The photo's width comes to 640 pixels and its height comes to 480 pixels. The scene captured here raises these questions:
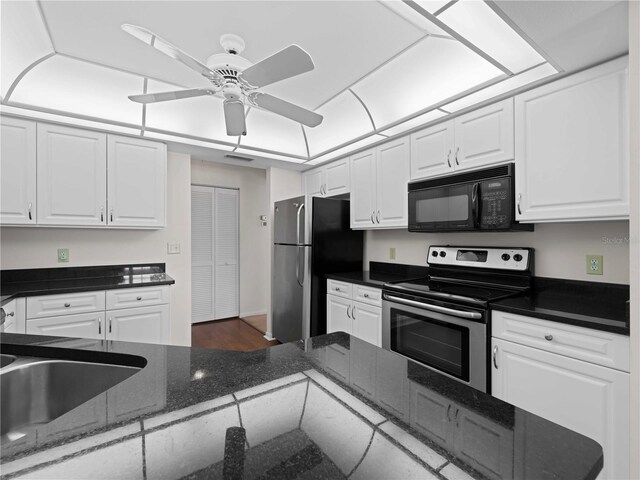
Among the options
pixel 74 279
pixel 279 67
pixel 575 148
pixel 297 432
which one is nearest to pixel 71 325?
pixel 74 279

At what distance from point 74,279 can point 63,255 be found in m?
0.25

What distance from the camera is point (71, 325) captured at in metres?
2.38

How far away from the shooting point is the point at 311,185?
13.1 feet

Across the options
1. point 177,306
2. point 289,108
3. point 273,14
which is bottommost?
point 177,306

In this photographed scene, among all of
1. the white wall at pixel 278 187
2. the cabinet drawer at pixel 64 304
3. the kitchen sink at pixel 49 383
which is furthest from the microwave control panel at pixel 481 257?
the cabinet drawer at pixel 64 304

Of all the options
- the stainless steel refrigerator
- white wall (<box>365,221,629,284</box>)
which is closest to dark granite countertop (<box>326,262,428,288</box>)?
the stainless steel refrigerator

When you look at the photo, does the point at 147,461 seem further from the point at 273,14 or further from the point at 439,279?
the point at 439,279

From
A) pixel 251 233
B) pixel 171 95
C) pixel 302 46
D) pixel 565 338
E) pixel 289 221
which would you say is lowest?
pixel 565 338

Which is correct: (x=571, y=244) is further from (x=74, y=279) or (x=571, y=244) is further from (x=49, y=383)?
(x=74, y=279)

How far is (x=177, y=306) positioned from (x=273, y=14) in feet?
9.68

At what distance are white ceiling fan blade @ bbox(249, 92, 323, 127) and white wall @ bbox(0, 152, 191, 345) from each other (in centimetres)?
202

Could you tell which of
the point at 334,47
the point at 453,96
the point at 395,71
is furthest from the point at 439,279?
the point at 334,47

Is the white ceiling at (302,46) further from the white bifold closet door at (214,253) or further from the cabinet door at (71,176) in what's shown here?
the white bifold closet door at (214,253)

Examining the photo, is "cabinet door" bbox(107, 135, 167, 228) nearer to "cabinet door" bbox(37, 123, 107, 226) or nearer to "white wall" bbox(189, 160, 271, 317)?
"cabinet door" bbox(37, 123, 107, 226)
